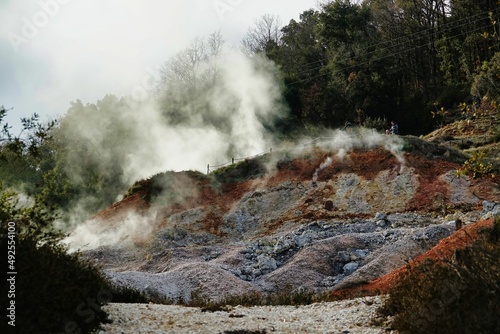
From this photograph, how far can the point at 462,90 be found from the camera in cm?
5125

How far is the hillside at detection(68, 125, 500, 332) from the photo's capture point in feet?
63.2

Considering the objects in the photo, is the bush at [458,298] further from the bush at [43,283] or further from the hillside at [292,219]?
the hillside at [292,219]

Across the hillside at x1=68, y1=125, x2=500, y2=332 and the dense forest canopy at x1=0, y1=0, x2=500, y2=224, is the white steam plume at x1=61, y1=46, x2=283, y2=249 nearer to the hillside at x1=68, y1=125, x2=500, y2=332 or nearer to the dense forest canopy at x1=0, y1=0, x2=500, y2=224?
the dense forest canopy at x1=0, y1=0, x2=500, y2=224

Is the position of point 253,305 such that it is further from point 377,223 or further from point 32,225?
point 377,223

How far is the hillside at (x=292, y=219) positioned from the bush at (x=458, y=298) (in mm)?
6464

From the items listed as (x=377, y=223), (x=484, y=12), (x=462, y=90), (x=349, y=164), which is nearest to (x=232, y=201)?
(x=349, y=164)

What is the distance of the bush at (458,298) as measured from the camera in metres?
7.57

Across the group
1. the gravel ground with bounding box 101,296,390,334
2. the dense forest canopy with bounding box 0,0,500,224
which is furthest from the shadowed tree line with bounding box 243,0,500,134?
the gravel ground with bounding box 101,296,390,334

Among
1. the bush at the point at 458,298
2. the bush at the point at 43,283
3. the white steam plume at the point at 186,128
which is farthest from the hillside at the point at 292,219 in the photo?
the white steam plume at the point at 186,128

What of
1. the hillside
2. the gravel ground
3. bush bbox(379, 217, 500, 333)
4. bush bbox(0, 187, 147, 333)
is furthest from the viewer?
the hillside

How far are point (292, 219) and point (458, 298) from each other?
22.0 metres

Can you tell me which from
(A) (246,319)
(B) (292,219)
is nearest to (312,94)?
(B) (292,219)

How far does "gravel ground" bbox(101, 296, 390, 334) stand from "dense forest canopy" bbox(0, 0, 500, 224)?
1511 inches

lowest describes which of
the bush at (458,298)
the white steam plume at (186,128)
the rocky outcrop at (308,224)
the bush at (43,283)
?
the rocky outcrop at (308,224)
